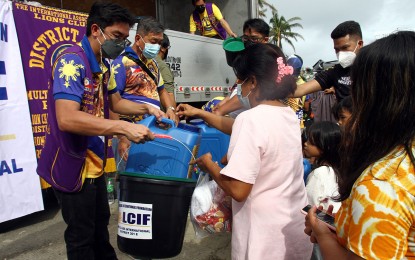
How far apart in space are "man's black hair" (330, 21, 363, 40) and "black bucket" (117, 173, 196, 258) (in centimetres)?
189

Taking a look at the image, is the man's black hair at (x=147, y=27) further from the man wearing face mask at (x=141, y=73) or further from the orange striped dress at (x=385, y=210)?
the orange striped dress at (x=385, y=210)

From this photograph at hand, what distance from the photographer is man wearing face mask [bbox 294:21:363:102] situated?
9.25 ft

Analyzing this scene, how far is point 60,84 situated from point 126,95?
112cm

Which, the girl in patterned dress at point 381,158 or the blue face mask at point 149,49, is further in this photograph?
the blue face mask at point 149,49

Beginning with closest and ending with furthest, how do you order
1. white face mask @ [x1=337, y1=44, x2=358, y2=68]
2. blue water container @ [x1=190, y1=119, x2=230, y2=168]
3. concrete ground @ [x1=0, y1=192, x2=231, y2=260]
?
blue water container @ [x1=190, y1=119, x2=230, y2=168], white face mask @ [x1=337, y1=44, x2=358, y2=68], concrete ground @ [x1=0, y1=192, x2=231, y2=260]

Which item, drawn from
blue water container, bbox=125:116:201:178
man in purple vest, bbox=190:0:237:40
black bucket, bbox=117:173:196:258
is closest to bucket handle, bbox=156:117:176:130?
blue water container, bbox=125:116:201:178

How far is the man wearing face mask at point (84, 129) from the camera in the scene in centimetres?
179

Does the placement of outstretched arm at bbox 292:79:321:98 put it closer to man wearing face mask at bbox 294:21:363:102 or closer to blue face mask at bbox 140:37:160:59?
man wearing face mask at bbox 294:21:363:102

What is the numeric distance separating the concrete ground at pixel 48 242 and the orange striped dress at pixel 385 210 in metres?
2.36

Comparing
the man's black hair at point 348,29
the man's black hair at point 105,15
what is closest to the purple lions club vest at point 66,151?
the man's black hair at point 105,15

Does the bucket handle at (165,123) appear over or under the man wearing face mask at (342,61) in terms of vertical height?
under

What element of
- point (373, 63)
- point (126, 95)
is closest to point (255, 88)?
point (373, 63)

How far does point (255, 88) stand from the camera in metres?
1.59

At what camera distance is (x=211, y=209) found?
1.70 metres
